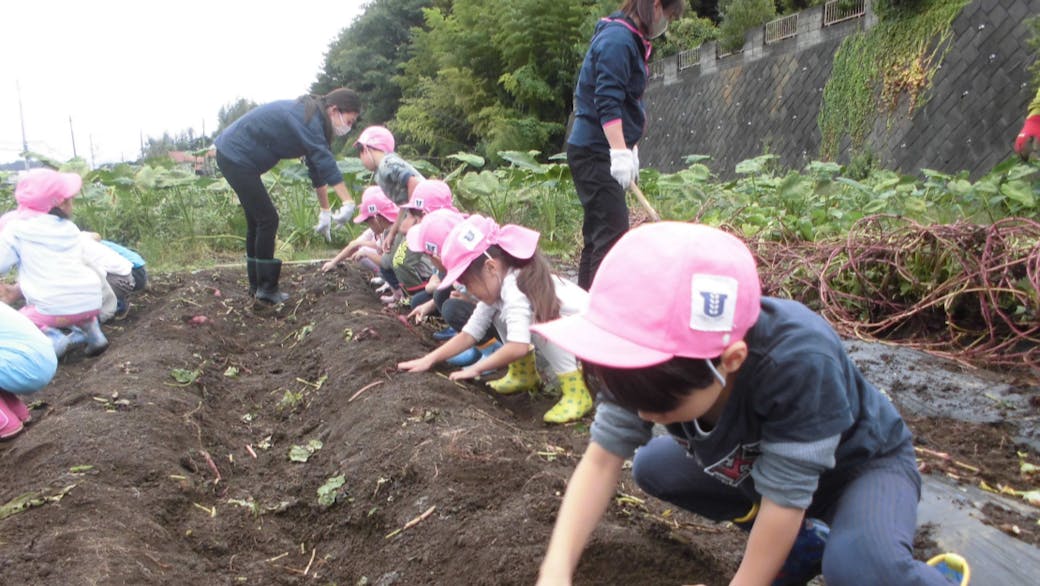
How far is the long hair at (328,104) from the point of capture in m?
5.72

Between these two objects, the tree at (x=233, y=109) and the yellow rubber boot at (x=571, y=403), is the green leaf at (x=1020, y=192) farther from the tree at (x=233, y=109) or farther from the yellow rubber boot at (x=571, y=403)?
the tree at (x=233, y=109)

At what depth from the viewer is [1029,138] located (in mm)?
4348

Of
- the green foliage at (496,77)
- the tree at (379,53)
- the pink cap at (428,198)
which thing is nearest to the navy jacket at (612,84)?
the pink cap at (428,198)

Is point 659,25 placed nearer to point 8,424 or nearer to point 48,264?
point 8,424

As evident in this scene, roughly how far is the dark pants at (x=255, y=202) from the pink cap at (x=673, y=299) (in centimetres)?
504

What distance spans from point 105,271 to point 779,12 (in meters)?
16.8

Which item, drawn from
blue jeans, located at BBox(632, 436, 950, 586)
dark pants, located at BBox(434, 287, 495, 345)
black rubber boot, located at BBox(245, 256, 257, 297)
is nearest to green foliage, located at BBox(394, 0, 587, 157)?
black rubber boot, located at BBox(245, 256, 257, 297)

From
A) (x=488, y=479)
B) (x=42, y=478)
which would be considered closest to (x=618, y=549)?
(x=488, y=479)

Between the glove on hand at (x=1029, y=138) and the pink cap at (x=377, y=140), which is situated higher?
the glove on hand at (x=1029, y=138)

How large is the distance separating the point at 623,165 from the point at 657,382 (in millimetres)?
2667

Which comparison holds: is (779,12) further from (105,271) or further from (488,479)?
(488,479)

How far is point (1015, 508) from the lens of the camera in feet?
7.04

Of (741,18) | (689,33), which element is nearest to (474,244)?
(741,18)

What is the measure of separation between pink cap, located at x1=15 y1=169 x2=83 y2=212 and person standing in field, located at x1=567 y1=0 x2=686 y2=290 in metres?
3.06
